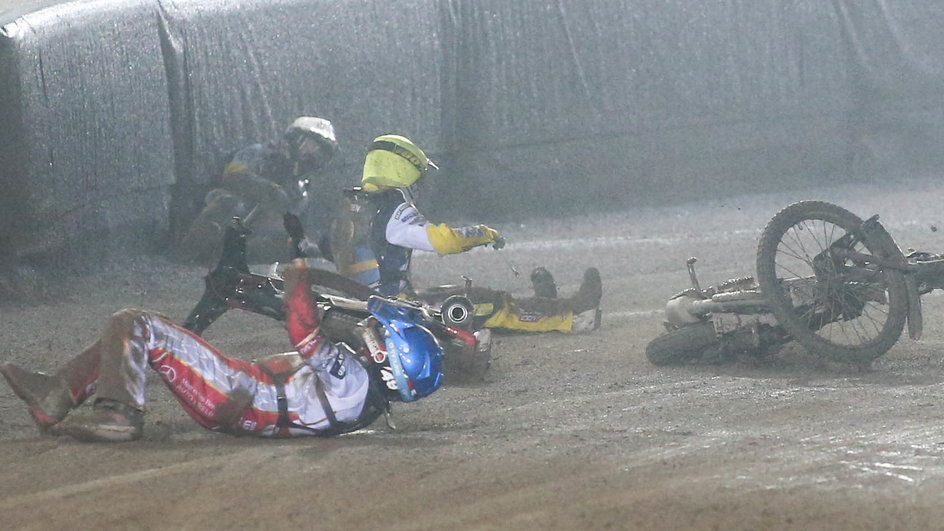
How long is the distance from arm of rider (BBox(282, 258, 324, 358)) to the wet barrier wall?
4281 mm

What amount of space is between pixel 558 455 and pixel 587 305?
11.8 ft

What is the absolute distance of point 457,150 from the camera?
11.5m

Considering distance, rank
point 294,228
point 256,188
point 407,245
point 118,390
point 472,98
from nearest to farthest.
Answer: point 118,390, point 294,228, point 407,245, point 256,188, point 472,98

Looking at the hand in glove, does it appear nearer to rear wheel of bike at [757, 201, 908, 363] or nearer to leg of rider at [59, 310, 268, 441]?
leg of rider at [59, 310, 268, 441]

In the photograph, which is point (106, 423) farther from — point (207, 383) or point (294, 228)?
point (294, 228)

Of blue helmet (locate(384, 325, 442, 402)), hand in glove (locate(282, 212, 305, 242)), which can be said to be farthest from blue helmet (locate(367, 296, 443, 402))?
hand in glove (locate(282, 212, 305, 242))

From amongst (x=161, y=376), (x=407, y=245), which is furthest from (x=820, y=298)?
(x=161, y=376)

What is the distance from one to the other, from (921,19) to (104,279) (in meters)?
9.43

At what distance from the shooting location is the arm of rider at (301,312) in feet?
18.0

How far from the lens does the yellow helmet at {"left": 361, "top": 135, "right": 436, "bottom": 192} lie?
26.0ft

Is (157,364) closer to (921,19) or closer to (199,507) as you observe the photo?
(199,507)

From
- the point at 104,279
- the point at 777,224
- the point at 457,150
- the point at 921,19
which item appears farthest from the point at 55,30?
the point at 921,19

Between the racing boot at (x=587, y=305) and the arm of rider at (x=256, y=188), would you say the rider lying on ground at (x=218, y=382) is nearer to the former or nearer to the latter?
the racing boot at (x=587, y=305)

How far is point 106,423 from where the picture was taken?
514 cm
